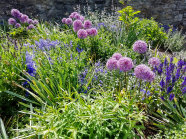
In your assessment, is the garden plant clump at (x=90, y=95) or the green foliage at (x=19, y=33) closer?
the garden plant clump at (x=90, y=95)

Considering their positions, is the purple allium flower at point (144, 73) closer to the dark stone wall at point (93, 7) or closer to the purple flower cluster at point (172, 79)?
the purple flower cluster at point (172, 79)

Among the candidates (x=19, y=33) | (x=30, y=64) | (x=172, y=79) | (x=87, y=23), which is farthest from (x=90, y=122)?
(x=19, y=33)

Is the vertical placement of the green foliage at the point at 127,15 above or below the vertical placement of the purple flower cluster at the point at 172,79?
above

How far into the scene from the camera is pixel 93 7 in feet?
24.0

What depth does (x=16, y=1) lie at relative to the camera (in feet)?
21.2

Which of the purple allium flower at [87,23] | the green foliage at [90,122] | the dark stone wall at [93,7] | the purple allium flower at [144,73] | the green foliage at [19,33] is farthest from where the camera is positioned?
the dark stone wall at [93,7]

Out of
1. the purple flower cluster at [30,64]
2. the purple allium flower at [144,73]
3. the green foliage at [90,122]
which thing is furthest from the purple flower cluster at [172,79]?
the purple flower cluster at [30,64]

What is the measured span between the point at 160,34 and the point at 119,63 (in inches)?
158

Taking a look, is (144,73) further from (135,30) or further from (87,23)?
(135,30)

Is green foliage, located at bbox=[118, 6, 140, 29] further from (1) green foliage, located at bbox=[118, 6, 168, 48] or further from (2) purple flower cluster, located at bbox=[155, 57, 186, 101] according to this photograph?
(2) purple flower cluster, located at bbox=[155, 57, 186, 101]

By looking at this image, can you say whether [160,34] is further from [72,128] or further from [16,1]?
[16,1]

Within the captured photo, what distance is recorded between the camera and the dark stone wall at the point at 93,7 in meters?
6.54

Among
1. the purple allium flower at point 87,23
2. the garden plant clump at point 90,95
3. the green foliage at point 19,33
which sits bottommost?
the garden plant clump at point 90,95

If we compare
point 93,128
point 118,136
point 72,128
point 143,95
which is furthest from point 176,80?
point 72,128
